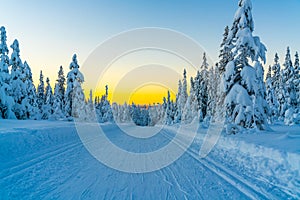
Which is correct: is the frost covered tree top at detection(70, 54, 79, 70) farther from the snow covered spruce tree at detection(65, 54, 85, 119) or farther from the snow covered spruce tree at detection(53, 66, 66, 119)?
the snow covered spruce tree at detection(53, 66, 66, 119)

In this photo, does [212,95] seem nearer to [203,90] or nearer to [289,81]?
[203,90]

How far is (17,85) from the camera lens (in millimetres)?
31562

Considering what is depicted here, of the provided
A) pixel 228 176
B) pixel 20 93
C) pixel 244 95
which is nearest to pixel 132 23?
pixel 244 95

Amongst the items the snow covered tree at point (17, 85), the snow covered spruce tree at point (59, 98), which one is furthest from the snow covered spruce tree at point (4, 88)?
the snow covered spruce tree at point (59, 98)

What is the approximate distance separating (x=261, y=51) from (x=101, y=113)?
68.4m

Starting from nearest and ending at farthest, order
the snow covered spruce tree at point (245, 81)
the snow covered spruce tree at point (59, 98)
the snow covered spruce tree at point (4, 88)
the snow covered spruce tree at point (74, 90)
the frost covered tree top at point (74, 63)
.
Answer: the snow covered spruce tree at point (245, 81) < the snow covered spruce tree at point (4, 88) < the frost covered tree top at point (74, 63) < the snow covered spruce tree at point (74, 90) < the snow covered spruce tree at point (59, 98)

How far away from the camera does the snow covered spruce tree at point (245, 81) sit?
630 inches

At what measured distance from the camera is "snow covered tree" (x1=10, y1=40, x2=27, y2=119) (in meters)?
31.3

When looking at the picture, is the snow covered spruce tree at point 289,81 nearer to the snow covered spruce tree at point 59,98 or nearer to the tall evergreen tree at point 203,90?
the tall evergreen tree at point 203,90

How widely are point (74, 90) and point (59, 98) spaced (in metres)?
7.82

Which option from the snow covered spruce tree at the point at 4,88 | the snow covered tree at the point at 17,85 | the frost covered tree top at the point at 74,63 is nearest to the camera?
the snow covered spruce tree at the point at 4,88

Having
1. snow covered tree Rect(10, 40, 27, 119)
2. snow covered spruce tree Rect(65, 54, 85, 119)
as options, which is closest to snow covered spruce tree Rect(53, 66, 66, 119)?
snow covered spruce tree Rect(65, 54, 85, 119)

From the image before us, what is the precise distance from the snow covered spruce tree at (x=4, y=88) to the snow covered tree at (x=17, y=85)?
8.48 ft

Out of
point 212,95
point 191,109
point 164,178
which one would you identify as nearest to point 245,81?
point 164,178
